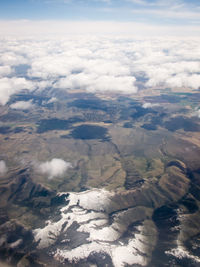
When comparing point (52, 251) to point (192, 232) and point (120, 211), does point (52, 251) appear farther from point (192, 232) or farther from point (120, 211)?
point (192, 232)

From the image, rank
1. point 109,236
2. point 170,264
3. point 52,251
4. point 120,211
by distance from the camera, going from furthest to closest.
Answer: point 120,211, point 109,236, point 52,251, point 170,264

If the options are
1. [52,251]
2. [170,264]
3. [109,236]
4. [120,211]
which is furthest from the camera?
[120,211]

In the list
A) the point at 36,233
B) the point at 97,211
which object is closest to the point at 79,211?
the point at 97,211

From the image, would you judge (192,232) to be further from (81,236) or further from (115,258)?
(81,236)

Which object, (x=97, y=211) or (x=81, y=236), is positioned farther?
(x=97, y=211)

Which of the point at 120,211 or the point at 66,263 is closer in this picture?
the point at 66,263

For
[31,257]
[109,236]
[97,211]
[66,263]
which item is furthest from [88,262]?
[97,211]

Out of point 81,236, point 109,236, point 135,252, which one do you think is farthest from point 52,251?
point 135,252
